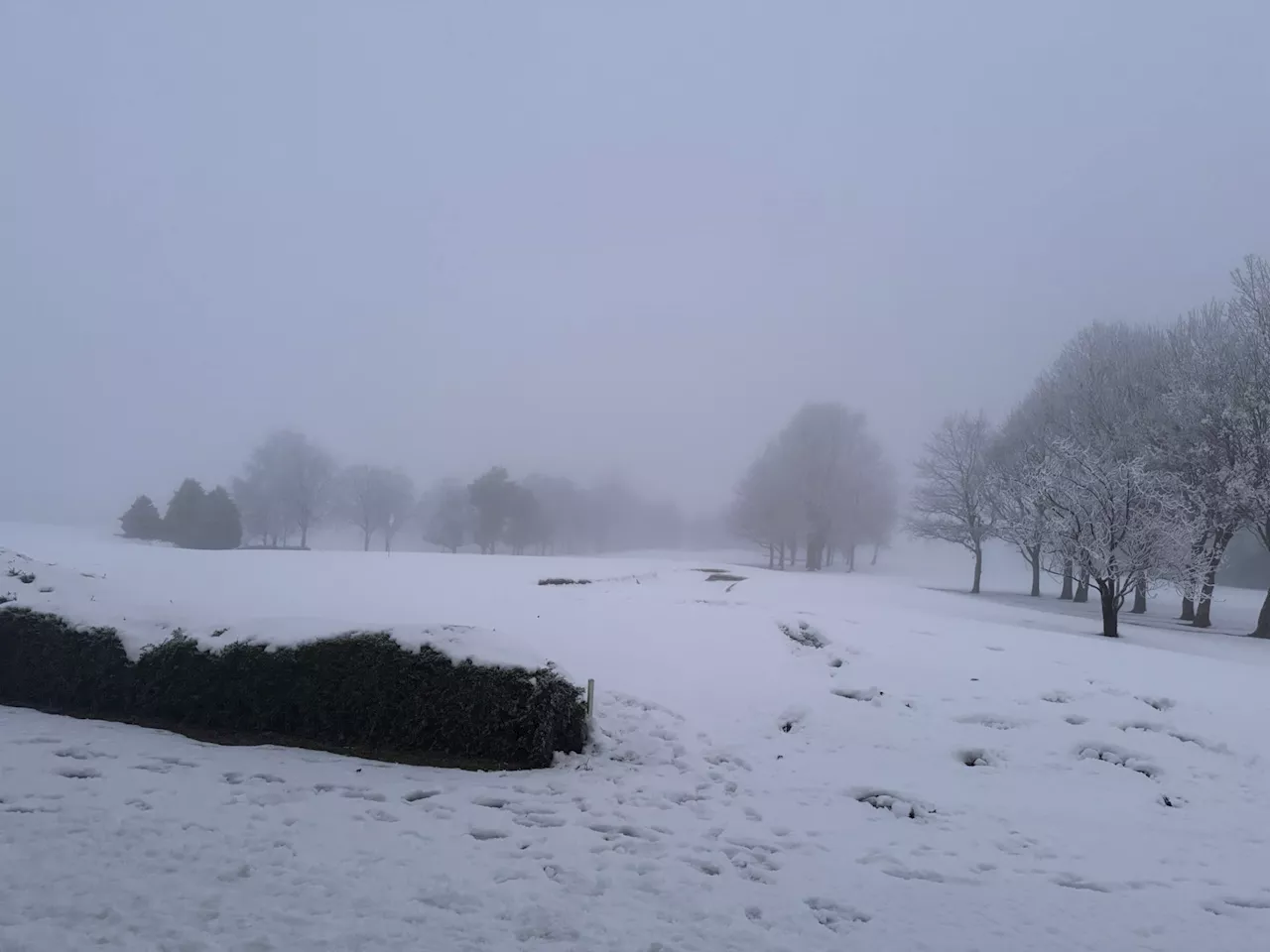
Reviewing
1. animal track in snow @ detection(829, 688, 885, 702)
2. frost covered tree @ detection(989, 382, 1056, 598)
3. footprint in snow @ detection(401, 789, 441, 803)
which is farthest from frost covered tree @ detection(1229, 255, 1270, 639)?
footprint in snow @ detection(401, 789, 441, 803)

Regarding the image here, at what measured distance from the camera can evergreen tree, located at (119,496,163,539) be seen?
35938 mm

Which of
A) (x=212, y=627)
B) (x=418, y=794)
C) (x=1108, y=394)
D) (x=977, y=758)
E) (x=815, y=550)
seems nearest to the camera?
(x=418, y=794)

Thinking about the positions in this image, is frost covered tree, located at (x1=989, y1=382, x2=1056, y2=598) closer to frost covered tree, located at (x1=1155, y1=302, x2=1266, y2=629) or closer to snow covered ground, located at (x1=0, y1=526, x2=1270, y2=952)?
frost covered tree, located at (x1=1155, y1=302, x2=1266, y2=629)

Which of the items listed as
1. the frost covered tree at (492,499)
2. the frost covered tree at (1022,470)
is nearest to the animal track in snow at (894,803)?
the frost covered tree at (1022,470)

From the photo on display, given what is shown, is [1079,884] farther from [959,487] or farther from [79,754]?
[959,487]

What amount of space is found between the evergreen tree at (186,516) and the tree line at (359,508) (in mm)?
47

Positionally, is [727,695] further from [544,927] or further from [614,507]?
[614,507]

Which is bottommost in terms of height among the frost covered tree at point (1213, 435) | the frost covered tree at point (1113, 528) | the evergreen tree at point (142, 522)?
the evergreen tree at point (142, 522)

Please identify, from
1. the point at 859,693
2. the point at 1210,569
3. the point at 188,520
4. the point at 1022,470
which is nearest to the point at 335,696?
the point at 859,693

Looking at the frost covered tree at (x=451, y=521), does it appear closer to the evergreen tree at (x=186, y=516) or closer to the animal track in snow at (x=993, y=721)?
the evergreen tree at (x=186, y=516)

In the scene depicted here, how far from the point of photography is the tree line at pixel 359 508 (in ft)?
123

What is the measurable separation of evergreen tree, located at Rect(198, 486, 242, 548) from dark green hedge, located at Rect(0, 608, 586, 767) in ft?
116

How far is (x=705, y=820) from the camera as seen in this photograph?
536 centimetres

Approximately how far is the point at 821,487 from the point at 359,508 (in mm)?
34095
